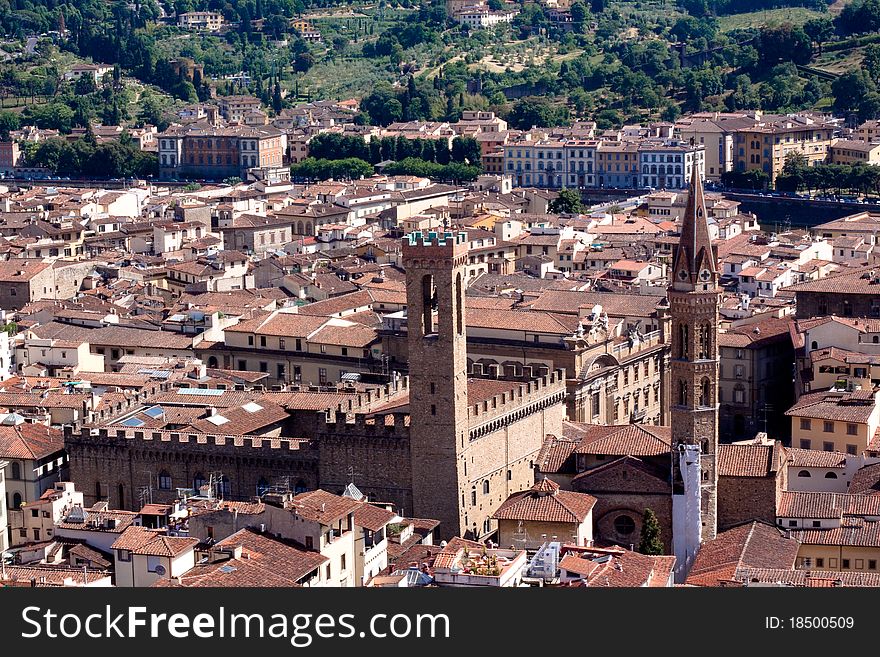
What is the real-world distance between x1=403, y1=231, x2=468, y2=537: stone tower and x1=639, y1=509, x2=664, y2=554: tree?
3.84 meters

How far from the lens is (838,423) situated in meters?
39.4

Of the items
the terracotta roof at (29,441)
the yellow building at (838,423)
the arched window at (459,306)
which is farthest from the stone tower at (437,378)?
the yellow building at (838,423)

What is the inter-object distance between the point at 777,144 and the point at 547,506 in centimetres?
7516

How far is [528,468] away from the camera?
37.1 m

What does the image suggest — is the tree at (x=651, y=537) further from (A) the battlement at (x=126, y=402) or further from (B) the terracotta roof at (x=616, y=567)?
(A) the battlement at (x=126, y=402)

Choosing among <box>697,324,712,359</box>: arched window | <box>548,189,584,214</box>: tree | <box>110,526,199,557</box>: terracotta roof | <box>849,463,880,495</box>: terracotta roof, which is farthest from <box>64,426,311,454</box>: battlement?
<box>548,189,584,214</box>: tree

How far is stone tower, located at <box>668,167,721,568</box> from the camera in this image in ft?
108

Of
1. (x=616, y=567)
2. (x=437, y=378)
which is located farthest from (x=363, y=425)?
(x=616, y=567)

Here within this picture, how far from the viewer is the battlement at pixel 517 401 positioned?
1379 inches

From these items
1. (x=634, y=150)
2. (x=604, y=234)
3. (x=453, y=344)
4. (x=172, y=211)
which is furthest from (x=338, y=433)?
(x=634, y=150)

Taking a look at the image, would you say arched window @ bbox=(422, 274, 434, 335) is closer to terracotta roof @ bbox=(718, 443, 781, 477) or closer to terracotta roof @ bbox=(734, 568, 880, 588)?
terracotta roof @ bbox=(718, 443, 781, 477)

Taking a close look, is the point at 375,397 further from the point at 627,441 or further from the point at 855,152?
the point at 855,152

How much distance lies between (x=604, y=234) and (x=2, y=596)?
61.9 meters

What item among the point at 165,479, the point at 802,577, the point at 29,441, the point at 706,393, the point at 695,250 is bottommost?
the point at 165,479
